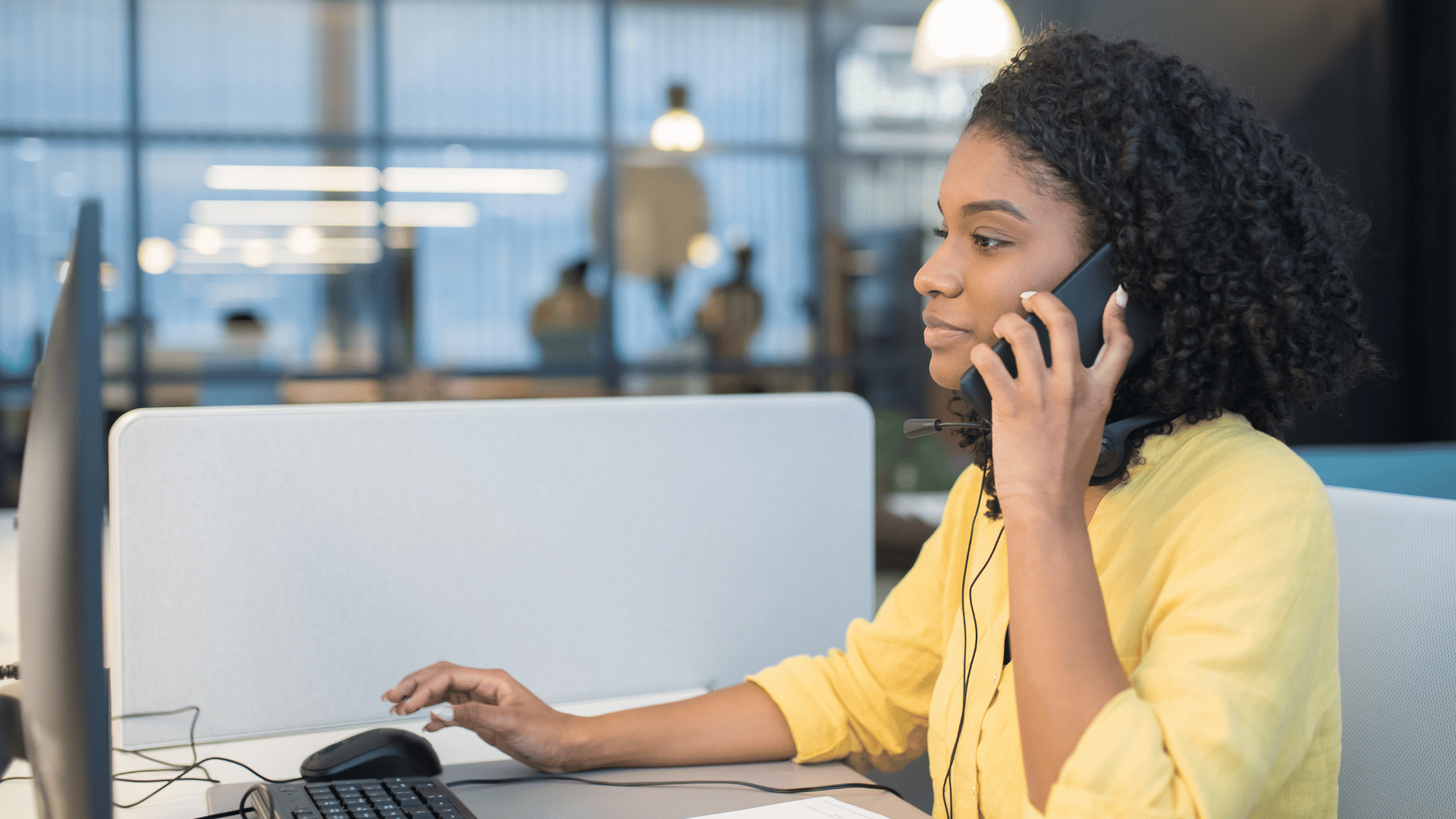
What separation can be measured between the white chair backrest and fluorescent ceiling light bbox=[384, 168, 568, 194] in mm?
4157

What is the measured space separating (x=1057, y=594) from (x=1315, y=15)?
3.86 metres

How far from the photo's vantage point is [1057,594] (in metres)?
0.73

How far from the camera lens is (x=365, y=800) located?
2.86 ft

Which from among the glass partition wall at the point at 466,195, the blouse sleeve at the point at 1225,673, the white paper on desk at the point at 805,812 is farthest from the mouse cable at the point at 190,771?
the glass partition wall at the point at 466,195

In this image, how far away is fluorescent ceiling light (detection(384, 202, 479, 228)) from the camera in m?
4.61

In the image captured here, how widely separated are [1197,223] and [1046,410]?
19 centimetres

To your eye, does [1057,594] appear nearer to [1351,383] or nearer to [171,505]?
[1351,383]

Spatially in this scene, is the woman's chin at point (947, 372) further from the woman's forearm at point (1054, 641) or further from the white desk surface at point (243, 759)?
the white desk surface at point (243, 759)

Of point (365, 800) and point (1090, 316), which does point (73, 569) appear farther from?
point (1090, 316)

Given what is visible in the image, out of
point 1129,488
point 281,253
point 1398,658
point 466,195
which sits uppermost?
point 466,195

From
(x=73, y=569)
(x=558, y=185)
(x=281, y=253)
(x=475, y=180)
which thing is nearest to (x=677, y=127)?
(x=558, y=185)

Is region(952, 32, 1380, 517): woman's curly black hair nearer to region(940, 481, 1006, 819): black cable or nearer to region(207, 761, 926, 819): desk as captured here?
region(940, 481, 1006, 819): black cable

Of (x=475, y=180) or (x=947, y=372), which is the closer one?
(x=947, y=372)

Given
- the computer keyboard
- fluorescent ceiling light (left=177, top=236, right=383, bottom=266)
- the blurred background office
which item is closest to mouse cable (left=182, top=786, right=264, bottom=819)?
the computer keyboard
